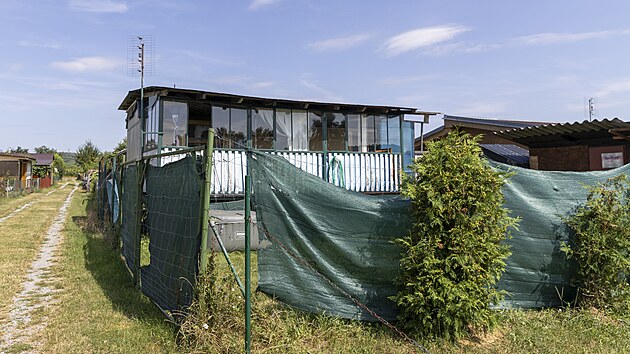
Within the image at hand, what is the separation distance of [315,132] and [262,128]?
157 centimetres

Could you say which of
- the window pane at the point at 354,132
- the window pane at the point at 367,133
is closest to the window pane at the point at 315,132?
the window pane at the point at 354,132

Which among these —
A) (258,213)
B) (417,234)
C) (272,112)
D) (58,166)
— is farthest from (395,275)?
(58,166)

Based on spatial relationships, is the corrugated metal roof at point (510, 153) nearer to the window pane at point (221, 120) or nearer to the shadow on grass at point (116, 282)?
the window pane at point (221, 120)

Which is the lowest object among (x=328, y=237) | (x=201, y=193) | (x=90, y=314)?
(x=90, y=314)

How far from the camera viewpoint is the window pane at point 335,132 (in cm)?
1306

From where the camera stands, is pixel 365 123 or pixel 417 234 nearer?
pixel 417 234

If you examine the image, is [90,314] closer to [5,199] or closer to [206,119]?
[206,119]

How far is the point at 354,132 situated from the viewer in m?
13.4

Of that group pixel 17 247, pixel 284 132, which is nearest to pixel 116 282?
pixel 17 247

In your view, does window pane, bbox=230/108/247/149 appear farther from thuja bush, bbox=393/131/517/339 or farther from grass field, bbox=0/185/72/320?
thuja bush, bbox=393/131/517/339

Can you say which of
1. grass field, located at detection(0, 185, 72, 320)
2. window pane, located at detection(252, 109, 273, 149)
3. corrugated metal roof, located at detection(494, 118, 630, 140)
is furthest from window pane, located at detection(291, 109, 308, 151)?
grass field, located at detection(0, 185, 72, 320)

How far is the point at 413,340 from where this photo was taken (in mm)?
4012

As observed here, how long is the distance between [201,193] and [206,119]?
30.4 feet

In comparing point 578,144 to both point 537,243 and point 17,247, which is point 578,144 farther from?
point 17,247
